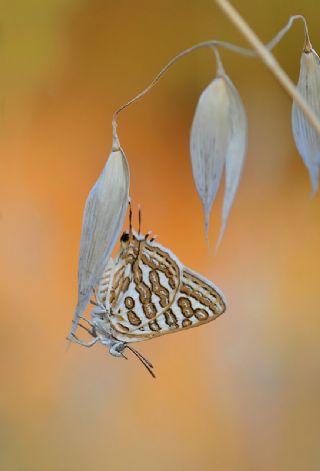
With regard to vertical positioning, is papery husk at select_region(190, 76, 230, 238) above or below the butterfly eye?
above

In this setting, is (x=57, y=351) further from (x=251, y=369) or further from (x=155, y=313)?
(x=155, y=313)

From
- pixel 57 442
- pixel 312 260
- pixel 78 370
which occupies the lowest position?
pixel 57 442

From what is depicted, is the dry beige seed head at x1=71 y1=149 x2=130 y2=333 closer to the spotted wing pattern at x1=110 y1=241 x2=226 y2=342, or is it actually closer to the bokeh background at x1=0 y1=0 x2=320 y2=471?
the spotted wing pattern at x1=110 y1=241 x2=226 y2=342

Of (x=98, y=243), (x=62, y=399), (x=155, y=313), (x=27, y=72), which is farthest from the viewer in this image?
(x=62, y=399)

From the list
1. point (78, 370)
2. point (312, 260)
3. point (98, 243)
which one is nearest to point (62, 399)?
point (78, 370)

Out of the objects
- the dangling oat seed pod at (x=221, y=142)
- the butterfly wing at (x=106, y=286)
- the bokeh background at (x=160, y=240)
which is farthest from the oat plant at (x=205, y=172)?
the bokeh background at (x=160, y=240)

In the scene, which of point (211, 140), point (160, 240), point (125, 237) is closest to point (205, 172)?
point (211, 140)

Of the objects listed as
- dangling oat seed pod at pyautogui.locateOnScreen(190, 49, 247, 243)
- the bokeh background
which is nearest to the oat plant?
dangling oat seed pod at pyautogui.locateOnScreen(190, 49, 247, 243)
